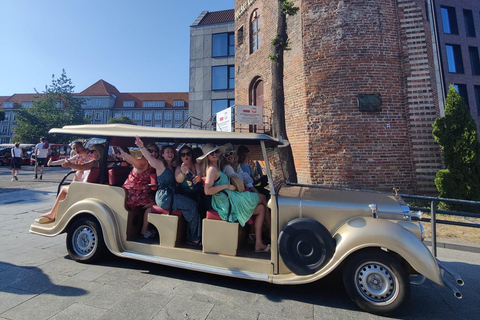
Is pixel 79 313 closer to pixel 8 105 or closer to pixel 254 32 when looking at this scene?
pixel 254 32

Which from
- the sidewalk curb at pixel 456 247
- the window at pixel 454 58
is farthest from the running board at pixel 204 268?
the window at pixel 454 58

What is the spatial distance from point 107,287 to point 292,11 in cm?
814

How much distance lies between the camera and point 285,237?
278 centimetres

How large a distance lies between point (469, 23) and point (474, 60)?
12.9 ft

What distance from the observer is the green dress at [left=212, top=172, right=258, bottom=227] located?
3.14 m

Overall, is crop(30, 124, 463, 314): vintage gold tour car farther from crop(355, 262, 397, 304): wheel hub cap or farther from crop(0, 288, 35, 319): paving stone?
crop(0, 288, 35, 319): paving stone

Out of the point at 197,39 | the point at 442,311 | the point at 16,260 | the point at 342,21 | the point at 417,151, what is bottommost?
the point at 442,311

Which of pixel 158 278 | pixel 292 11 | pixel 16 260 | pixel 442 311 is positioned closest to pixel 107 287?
pixel 158 278

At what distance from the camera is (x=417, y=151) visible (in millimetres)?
8297

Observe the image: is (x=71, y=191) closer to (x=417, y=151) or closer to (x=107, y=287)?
(x=107, y=287)

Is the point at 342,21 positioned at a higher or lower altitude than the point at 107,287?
higher

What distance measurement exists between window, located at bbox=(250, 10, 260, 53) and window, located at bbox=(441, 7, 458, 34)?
23.3 metres

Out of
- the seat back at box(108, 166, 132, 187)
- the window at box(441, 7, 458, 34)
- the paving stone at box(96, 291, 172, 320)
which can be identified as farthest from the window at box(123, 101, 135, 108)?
the paving stone at box(96, 291, 172, 320)

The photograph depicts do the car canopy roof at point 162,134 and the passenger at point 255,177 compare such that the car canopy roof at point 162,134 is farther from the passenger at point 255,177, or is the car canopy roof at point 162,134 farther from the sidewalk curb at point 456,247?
the sidewalk curb at point 456,247
